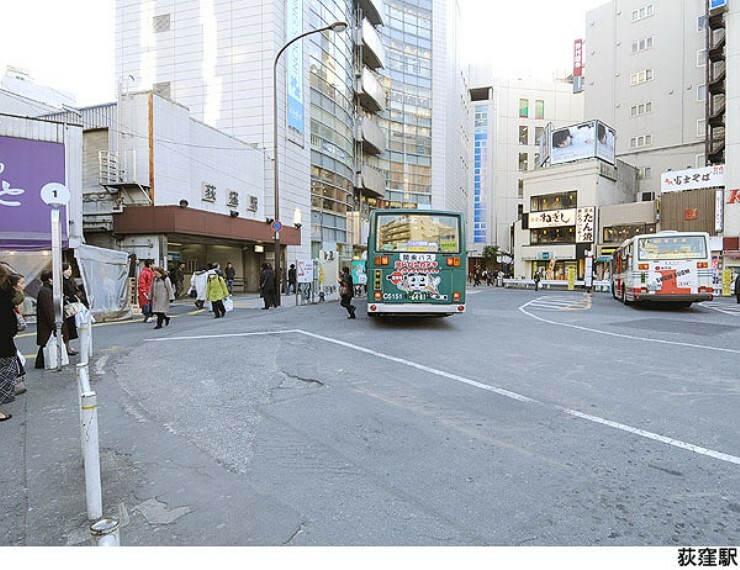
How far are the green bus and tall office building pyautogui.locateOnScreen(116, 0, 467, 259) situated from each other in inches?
653

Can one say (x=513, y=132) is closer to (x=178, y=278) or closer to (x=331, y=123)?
(x=331, y=123)

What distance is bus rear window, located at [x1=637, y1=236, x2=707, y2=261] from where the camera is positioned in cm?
1636

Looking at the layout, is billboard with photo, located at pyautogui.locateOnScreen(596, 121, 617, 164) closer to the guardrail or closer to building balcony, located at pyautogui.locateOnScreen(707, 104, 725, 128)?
building balcony, located at pyautogui.locateOnScreen(707, 104, 725, 128)

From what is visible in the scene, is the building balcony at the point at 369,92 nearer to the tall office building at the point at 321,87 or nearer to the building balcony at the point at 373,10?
the tall office building at the point at 321,87

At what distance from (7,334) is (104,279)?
9811 millimetres

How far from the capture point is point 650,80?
160ft

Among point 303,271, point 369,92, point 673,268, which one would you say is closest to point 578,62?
point 369,92

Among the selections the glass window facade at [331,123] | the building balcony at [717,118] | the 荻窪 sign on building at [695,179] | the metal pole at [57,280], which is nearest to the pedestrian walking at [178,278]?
the glass window facade at [331,123]

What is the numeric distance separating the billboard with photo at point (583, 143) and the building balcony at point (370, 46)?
752 inches

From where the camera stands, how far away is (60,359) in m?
7.53

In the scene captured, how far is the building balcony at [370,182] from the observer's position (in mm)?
40125

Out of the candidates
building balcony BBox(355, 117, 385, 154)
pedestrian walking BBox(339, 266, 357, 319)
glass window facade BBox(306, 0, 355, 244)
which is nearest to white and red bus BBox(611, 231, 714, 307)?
pedestrian walking BBox(339, 266, 357, 319)

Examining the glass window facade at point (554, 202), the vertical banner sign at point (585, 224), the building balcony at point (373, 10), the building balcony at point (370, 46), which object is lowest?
the vertical banner sign at point (585, 224)

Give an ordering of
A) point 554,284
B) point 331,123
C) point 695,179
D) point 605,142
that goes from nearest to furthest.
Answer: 1. point 331,123
2. point 695,179
3. point 554,284
4. point 605,142
